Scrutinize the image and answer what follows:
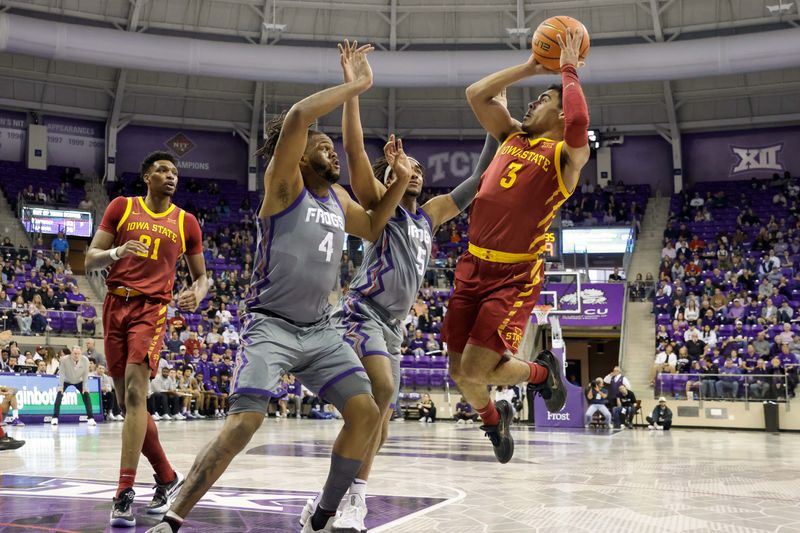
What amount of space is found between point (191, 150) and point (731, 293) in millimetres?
21483

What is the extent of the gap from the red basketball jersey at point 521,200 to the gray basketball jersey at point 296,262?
163 cm

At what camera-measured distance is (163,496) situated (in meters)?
5.61

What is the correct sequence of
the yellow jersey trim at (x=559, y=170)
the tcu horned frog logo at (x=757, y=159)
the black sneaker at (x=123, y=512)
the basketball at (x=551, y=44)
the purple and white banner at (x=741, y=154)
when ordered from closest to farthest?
the black sneaker at (x=123, y=512) < the yellow jersey trim at (x=559, y=170) < the basketball at (x=551, y=44) < the purple and white banner at (x=741, y=154) < the tcu horned frog logo at (x=757, y=159)

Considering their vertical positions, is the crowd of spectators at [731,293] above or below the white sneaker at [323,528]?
above

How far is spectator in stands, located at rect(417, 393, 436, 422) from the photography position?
22.2 m

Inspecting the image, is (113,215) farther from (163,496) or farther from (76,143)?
(76,143)

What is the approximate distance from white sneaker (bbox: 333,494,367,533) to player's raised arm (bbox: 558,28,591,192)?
243 cm

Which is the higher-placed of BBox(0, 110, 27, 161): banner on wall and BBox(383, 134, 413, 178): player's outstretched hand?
BBox(0, 110, 27, 161): banner on wall

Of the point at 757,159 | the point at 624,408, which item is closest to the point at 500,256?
the point at 624,408

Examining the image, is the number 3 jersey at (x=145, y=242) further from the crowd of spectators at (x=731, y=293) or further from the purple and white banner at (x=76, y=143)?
the purple and white banner at (x=76, y=143)

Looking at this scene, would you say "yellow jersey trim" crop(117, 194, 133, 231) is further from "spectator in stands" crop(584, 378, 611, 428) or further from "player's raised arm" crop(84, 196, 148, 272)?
"spectator in stands" crop(584, 378, 611, 428)

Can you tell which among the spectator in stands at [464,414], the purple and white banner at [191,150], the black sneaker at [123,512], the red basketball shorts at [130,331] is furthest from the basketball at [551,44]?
the purple and white banner at [191,150]

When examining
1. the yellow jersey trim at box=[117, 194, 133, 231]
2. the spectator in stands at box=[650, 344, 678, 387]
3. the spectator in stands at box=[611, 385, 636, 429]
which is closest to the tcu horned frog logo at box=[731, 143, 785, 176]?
the spectator in stands at box=[650, 344, 678, 387]

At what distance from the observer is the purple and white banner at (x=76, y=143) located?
1307 inches
